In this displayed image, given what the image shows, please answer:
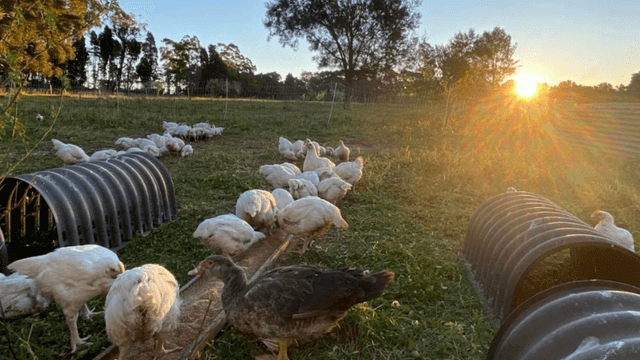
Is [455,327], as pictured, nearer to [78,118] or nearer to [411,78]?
[78,118]

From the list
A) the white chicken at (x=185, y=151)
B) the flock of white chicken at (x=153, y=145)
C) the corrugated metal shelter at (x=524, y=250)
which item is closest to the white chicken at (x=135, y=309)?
the corrugated metal shelter at (x=524, y=250)

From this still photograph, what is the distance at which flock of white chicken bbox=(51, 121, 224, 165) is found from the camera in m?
9.06

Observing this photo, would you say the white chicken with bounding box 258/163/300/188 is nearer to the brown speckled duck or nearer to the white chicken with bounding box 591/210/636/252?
the brown speckled duck

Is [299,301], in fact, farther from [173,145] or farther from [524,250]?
[173,145]

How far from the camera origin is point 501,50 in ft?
145

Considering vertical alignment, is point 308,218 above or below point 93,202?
below

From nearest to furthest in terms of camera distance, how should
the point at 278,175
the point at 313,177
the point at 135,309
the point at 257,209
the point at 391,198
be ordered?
the point at 135,309 → the point at 257,209 → the point at 313,177 → the point at 278,175 → the point at 391,198

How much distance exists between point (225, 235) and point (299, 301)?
212 cm

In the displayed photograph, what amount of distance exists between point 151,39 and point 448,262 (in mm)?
60515

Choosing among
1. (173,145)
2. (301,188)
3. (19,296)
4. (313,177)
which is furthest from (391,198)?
(173,145)

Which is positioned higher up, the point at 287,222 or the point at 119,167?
the point at 119,167

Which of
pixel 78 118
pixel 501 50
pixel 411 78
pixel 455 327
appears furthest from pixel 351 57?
pixel 455 327

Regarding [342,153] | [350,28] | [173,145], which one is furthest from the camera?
[350,28]

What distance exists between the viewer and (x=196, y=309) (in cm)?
391
